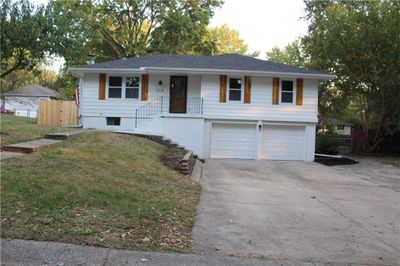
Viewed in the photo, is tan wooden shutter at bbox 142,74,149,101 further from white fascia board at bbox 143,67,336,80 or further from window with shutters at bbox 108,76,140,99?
white fascia board at bbox 143,67,336,80

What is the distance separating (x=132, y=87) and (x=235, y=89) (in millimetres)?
5363

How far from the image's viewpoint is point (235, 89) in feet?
72.8

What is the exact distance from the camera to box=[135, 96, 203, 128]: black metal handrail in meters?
22.2

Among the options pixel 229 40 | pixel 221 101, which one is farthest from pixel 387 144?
pixel 229 40

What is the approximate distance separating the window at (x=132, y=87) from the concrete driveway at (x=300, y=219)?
9874 mm

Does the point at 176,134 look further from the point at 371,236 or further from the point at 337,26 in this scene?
the point at 371,236

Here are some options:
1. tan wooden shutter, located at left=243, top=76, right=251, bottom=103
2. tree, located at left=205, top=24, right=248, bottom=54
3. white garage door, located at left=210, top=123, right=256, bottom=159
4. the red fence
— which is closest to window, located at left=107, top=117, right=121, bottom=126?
white garage door, located at left=210, top=123, right=256, bottom=159

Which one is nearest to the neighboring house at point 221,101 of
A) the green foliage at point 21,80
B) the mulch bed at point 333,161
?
the mulch bed at point 333,161

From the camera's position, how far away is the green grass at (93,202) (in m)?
5.63

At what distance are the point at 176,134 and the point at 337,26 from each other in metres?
12.3

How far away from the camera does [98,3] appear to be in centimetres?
3600

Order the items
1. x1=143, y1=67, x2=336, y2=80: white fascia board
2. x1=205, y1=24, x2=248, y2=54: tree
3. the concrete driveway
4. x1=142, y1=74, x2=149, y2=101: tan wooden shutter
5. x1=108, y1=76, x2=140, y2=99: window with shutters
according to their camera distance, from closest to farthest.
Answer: the concrete driveway → x1=143, y1=67, x2=336, y2=80: white fascia board → x1=142, y1=74, x2=149, y2=101: tan wooden shutter → x1=108, y1=76, x2=140, y2=99: window with shutters → x1=205, y1=24, x2=248, y2=54: tree

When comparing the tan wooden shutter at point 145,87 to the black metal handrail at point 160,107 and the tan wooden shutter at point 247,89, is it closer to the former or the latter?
the black metal handrail at point 160,107

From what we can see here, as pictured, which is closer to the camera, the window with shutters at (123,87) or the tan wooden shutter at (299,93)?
the tan wooden shutter at (299,93)
